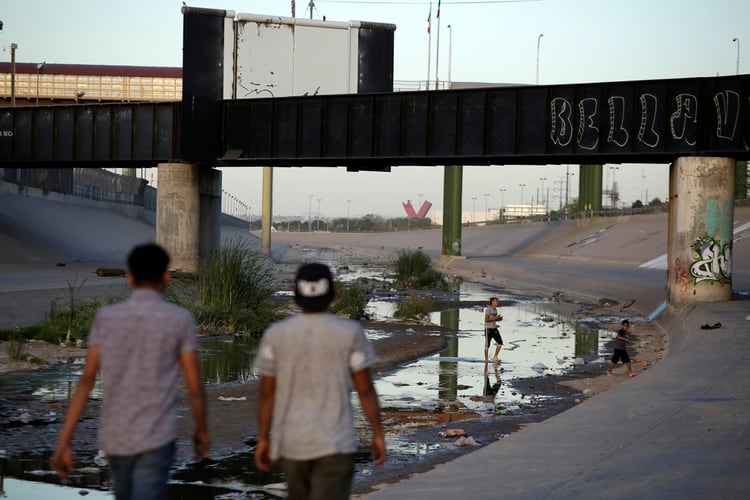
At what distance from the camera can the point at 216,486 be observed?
1034 cm

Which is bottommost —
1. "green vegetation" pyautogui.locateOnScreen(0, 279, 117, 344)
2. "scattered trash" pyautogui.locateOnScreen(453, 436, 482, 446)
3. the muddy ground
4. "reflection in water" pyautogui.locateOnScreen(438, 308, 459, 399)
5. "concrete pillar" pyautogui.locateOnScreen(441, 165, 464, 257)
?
"reflection in water" pyautogui.locateOnScreen(438, 308, 459, 399)

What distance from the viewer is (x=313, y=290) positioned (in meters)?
5.81

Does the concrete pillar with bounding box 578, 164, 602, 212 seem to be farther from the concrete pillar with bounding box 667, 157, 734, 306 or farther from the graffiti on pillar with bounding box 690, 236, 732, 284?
the graffiti on pillar with bounding box 690, 236, 732, 284

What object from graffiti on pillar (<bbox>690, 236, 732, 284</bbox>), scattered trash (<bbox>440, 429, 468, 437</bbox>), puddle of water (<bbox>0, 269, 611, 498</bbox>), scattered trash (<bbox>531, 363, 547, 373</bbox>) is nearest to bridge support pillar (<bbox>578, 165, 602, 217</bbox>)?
puddle of water (<bbox>0, 269, 611, 498</bbox>)

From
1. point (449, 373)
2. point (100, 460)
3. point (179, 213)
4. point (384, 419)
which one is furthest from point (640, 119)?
point (100, 460)

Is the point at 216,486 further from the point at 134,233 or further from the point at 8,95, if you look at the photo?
the point at 8,95

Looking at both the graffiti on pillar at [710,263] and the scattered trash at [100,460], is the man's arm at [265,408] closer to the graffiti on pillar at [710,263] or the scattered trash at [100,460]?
the scattered trash at [100,460]

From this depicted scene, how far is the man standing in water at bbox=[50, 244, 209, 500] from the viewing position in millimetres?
5582

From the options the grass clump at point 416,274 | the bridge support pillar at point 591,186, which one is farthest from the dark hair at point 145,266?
the bridge support pillar at point 591,186

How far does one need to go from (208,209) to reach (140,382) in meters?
35.4

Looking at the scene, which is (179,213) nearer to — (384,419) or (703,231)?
(703,231)

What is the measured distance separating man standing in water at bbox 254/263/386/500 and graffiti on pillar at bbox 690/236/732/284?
86.8 ft

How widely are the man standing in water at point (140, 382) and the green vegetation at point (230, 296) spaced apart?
20356 mm

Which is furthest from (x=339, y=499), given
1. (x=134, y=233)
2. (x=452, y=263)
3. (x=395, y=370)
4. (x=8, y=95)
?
(x=8, y=95)
